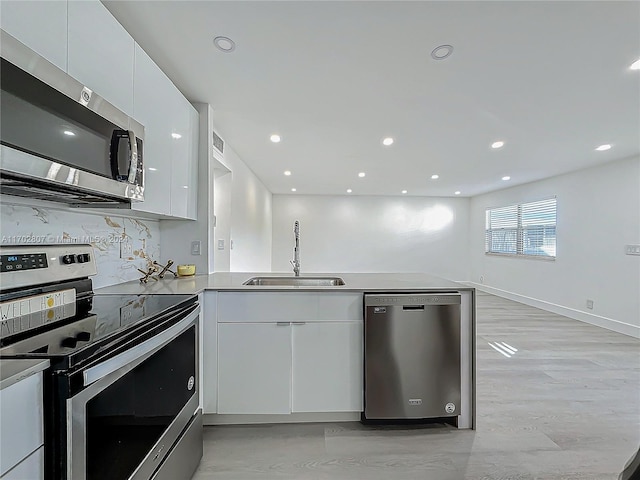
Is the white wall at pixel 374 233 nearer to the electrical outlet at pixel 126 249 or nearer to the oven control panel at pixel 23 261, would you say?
the electrical outlet at pixel 126 249

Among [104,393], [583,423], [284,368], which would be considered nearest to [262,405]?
[284,368]

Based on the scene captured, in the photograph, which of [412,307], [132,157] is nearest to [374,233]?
[412,307]

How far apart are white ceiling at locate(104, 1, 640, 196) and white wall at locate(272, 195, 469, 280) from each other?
4.25 meters

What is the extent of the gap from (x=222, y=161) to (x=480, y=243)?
6.99 metres

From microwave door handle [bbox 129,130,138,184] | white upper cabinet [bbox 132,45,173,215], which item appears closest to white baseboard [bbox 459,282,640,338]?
white upper cabinet [bbox 132,45,173,215]

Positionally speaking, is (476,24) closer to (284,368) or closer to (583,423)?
(284,368)

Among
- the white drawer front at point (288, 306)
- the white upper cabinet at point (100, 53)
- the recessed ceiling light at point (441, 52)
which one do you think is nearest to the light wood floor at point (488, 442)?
the white drawer front at point (288, 306)

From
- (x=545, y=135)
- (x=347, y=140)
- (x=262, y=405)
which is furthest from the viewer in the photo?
(x=347, y=140)

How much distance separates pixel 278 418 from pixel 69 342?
161 centimetres

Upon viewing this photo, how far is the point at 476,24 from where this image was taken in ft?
5.65

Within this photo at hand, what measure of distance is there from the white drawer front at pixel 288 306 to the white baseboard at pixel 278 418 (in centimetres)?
65

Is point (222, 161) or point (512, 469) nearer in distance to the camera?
point (512, 469)

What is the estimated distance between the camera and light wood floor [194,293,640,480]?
174cm

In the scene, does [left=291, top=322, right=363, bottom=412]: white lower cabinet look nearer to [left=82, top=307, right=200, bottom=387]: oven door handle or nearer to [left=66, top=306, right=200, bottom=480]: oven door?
[left=66, top=306, right=200, bottom=480]: oven door
